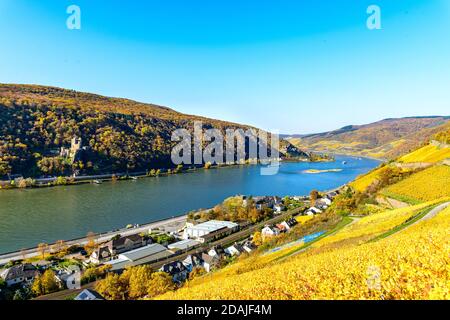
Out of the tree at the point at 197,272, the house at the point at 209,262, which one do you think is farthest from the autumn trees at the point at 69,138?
the tree at the point at 197,272

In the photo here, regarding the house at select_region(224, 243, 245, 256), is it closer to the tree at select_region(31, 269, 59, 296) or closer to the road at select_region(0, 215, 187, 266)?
the road at select_region(0, 215, 187, 266)

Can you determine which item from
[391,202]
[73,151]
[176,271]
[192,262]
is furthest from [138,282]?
[73,151]

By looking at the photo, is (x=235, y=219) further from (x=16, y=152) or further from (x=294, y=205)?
(x=16, y=152)

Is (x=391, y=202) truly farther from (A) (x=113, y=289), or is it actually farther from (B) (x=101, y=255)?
(B) (x=101, y=255)

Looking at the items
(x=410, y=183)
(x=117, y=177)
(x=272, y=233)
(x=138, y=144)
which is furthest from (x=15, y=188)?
(x=410, y=183)

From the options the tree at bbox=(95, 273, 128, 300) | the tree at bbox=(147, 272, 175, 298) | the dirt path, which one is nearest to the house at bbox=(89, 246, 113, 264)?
the tree at bbox=(95, 273, 128, 300)

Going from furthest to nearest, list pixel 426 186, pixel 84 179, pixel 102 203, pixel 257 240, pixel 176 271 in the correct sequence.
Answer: pixel 84 179
pixel 102 203
pixel 257 240
pixel 426 186
pixel 176 271

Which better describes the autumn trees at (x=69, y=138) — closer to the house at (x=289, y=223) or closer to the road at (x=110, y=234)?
the road at (x=110, y=234)
